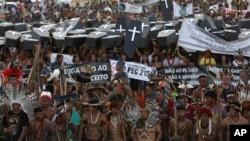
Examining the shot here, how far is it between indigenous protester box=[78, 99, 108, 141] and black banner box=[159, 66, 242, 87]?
9.31 ft

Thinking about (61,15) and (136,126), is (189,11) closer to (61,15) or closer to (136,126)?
(61,15)

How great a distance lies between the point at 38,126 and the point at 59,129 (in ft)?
1.00

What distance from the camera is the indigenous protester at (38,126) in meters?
10.6

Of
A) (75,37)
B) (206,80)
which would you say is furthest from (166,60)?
(206,80)

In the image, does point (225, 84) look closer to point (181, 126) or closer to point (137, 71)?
point (137, 71)

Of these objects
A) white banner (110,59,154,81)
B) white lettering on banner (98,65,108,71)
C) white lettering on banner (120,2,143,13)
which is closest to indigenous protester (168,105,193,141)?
white lettering on banner (98,65,108,71)

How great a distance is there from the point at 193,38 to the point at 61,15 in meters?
14.0

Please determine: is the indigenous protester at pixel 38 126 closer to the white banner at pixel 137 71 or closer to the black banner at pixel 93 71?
the black banner at pixel 93 71

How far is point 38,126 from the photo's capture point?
1058 centimetres

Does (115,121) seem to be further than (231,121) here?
Yes

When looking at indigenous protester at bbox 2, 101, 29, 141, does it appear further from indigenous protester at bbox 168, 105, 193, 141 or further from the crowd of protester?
indigenous protester at bbox 168, 105, 193, 141

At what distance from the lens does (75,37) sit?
58.2 feet

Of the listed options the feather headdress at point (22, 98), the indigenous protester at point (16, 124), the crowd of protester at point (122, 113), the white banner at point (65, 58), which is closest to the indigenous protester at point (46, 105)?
the crowd of protester at point (122, 113)

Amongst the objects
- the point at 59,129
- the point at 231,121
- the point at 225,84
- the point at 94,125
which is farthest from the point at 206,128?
the point at 225,84
